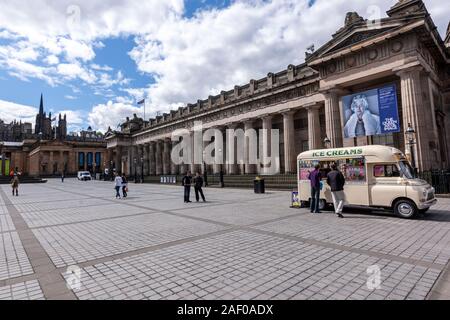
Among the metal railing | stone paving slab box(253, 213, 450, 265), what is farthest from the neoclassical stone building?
stone paving slab box(253, 213, 450, 265)

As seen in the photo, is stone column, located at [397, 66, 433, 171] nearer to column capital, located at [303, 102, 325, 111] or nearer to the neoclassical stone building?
the neoclassical stone building

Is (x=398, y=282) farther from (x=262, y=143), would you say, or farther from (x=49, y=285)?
(x=262, y=143)

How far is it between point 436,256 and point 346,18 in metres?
24.1

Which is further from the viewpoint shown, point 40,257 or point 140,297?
point 40,257

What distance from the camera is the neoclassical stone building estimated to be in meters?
18.0

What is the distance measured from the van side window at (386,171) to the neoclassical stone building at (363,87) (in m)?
10.9

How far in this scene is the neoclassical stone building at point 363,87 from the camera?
1795cm

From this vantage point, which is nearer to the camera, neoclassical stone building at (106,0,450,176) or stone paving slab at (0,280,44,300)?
stone paving slab at (0,280,44,300)

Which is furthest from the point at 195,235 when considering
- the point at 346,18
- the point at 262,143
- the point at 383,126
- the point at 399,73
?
the point at 262,143

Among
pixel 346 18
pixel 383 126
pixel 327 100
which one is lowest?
pixel 383 126

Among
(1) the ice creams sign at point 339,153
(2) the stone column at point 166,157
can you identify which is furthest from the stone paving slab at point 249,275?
(2) the stone column at point 166,157

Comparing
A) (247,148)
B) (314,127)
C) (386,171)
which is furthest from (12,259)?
(247,148)

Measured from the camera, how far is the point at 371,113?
19.5 metres
